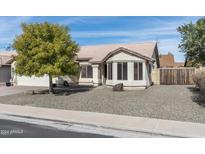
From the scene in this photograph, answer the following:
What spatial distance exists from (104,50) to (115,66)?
7231 millimetres

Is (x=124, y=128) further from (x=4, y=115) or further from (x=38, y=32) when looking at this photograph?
(x=38, y=32)

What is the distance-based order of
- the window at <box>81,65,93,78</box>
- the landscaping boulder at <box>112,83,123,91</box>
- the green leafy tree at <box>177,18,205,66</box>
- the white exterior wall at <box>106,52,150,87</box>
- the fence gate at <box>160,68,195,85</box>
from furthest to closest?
the window at <box>81,65,93,78</box> < the fence gate at <box>160,68,195,85</box> < the white exterior wall at <box>106,52,150,87</box> < the landscaping boulder at <box>112,83,123,91</box> < the green leafy tree at <box>177,18,205,66</box>

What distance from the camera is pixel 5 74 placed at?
3234 cm

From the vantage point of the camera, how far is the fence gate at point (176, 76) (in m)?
26.6

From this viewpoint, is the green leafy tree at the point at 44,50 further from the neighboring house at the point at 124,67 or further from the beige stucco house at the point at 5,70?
the beige stucco house at the point at 5,70

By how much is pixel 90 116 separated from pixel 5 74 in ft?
80.9

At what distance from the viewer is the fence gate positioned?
26608mm

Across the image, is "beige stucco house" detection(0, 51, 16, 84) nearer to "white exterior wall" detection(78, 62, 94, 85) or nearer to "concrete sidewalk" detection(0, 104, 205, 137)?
"white exterior wall" detection(78, 62, 94, 85)

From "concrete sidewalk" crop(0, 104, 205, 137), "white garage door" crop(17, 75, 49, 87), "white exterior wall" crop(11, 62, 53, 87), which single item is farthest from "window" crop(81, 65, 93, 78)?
"concrete sidewalk" crop(0, 104, 205, 137)

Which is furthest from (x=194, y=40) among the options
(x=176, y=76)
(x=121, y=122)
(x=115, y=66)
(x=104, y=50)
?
(x=104, y=50)

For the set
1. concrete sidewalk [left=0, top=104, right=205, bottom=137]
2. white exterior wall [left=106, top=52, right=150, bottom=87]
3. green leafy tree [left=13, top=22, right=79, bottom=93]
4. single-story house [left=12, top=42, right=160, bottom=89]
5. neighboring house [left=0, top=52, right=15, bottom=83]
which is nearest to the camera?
concrete sidewalk [left=0, top=104, right=205, bottom=137]

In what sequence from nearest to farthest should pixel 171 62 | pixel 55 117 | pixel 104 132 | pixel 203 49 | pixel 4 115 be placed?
1. pixel 104 132
2. pixel 55 117
3. pixel 4 115
4. pixel 203 49
5. pixel 171 62

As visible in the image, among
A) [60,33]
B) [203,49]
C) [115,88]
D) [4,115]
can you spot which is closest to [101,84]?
[115,88]

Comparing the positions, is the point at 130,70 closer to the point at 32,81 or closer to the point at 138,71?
the point at 138,71
